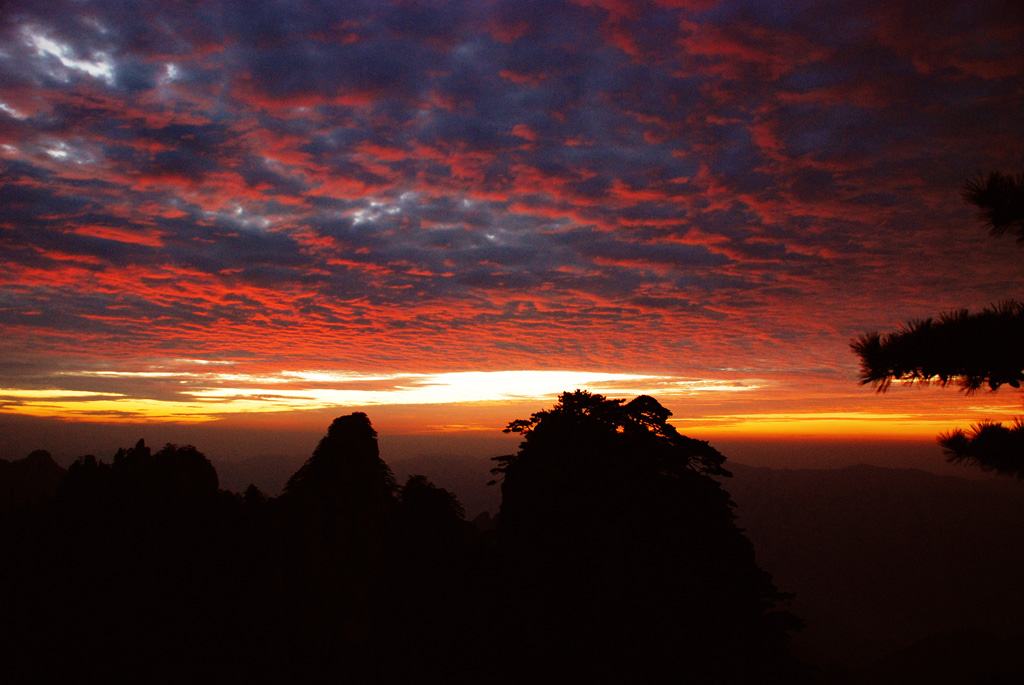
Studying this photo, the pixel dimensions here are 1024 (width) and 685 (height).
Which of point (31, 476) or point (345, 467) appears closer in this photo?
point (345, 467)

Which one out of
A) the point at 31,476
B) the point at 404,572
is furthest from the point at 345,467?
the point at 31,476

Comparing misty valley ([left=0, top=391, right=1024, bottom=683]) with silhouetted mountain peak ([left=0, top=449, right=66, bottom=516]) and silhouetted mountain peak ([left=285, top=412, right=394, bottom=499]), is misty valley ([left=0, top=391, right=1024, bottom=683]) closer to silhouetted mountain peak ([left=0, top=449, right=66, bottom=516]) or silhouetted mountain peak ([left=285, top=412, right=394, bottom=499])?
silhouetted mountain peak ([left=285, top=412, right=394, bottom=499])

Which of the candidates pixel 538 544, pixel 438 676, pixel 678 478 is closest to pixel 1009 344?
pixel 678 478

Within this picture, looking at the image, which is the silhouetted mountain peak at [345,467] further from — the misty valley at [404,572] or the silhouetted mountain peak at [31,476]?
the silhouetted mountain peak at [31,476]

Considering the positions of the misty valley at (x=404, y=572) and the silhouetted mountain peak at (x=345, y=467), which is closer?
the misty valley at (x=404, y=572)

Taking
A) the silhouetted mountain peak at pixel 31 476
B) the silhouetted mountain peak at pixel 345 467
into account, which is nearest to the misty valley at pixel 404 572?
the silhouetted mountain peak at pixel 345 467

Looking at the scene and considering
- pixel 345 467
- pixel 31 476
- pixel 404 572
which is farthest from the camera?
pixel 31 476

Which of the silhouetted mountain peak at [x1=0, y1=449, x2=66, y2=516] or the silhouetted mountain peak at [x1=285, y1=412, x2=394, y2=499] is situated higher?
the silhouetted mountain peak at [x1=285, y1=412, x2=394, y2=499]

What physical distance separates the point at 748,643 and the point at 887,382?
29.6 feet

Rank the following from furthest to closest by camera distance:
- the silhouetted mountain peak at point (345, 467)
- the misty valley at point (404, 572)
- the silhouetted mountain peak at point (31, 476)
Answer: the silhouetted mountain peak at point (31, 476) → the silhouetted mountain peak at point (345, 467) → the misty valley at point (404, 572)

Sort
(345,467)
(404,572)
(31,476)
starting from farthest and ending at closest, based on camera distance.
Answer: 1. (31,476)
2. (345,467)
3. (404,572)

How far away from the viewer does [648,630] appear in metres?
13.5

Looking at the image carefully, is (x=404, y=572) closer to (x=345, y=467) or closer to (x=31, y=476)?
(x=345, y=467)

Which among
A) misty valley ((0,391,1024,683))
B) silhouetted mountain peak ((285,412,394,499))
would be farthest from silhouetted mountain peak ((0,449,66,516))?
silhouetted mountain peak ((285,412,394,499))
